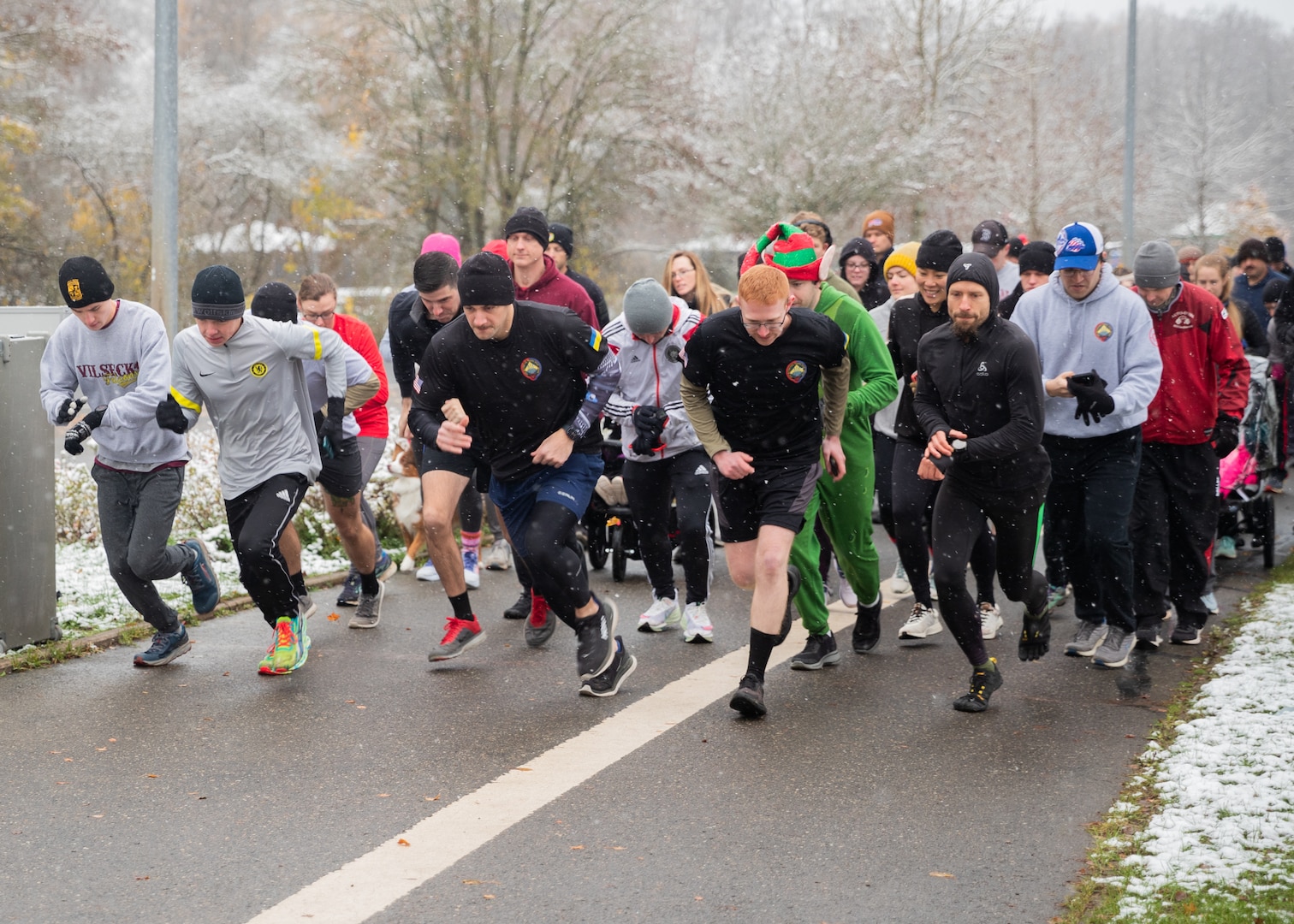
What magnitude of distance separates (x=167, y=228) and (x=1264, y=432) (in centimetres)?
769

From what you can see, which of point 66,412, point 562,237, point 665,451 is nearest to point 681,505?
point 665,451

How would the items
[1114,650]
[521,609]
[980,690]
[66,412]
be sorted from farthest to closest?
[521,609]
[1114,650]
[66,412]
[980,690]

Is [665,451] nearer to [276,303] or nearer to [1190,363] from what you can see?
[276,303]

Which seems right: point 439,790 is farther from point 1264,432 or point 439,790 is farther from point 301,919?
point 1264,432

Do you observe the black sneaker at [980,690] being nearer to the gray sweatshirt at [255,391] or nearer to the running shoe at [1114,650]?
the running shoe at [1114,650]

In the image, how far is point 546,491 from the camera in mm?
6508

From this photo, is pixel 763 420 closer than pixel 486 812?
No

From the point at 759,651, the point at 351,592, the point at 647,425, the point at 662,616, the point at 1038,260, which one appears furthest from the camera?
the point at 351,592

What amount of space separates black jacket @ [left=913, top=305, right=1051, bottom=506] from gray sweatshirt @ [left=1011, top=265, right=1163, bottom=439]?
484 millimetres

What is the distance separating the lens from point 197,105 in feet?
102

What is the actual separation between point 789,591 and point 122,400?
315 centimetres

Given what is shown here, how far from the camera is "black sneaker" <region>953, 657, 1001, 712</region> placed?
6234 millimetres

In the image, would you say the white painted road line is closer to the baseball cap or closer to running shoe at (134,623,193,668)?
running shoe at (134,623,193,668)

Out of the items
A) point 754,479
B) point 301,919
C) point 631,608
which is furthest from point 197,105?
point 301,919
